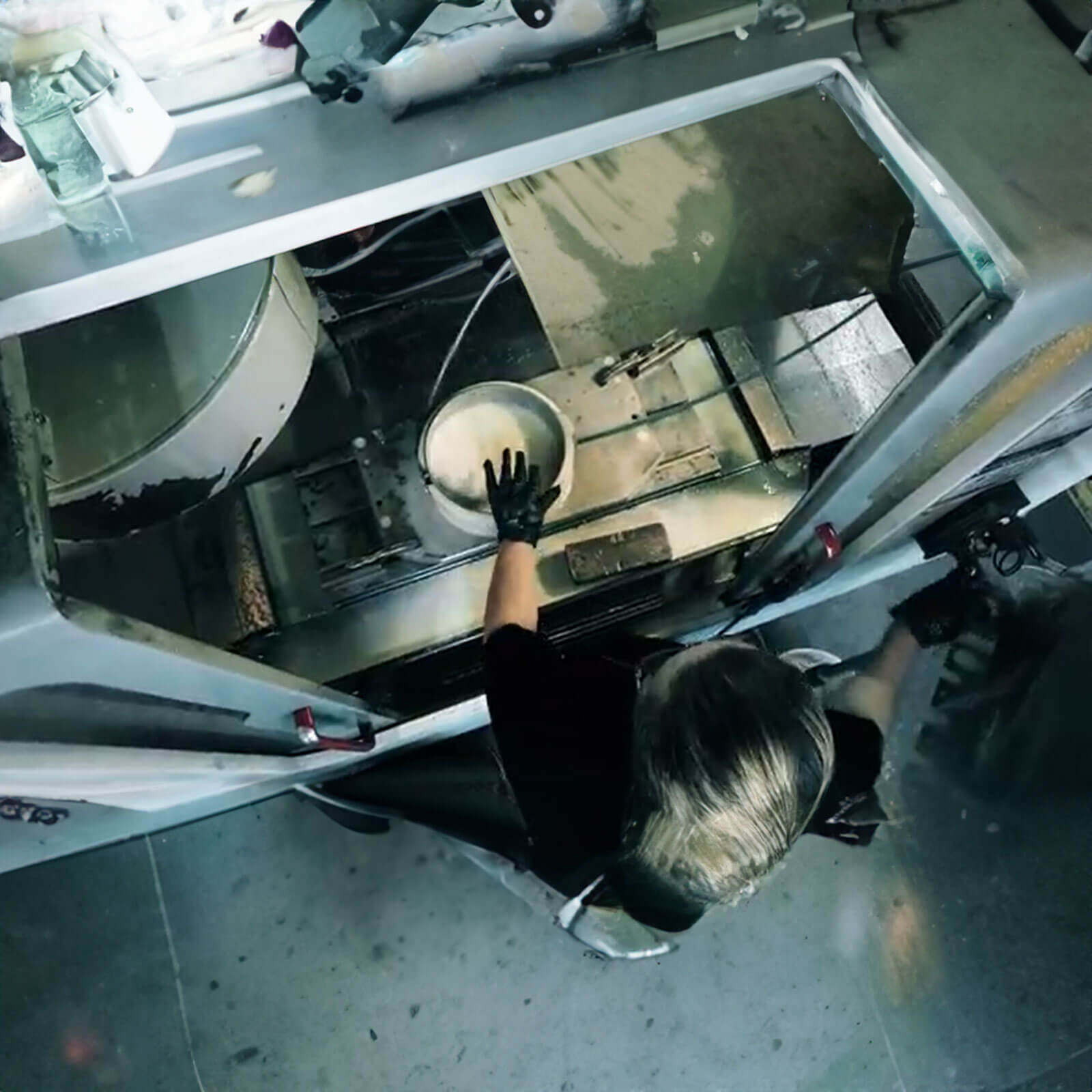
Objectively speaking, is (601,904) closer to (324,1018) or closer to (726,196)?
(324,1018)

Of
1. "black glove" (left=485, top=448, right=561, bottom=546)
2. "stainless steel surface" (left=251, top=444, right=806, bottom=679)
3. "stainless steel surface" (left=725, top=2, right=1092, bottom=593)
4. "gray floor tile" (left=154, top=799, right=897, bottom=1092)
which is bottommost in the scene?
"gray floor tile" (left=154, top=799, right=897, bottom=1092)

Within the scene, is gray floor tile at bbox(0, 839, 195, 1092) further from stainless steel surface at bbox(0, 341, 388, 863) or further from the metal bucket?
the metal bucket

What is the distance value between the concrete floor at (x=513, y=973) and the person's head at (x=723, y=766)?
2.66 feet

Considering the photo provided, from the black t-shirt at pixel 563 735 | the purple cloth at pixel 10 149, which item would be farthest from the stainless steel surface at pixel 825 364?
the purple cloth at pixel 10 149

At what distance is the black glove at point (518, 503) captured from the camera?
1.27m

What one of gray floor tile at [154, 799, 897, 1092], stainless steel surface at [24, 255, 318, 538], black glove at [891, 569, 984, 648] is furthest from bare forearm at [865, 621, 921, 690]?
stainless steel surface at [24, 255, 318, 538]

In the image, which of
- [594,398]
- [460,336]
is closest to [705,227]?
[594,398]

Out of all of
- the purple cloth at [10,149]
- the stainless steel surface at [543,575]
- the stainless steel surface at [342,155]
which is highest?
the purple cloth at [10,149]

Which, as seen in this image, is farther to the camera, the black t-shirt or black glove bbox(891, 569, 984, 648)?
black glove bbox(891, 569, 984, 648)

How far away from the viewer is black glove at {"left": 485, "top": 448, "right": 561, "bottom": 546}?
1271 millimetres

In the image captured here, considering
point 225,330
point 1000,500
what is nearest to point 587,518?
point 225,330

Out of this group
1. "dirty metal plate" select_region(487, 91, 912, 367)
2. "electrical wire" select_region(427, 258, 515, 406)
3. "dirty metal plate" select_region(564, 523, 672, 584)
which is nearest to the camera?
"dirty metal plate" select_region(487, 91, 912, 367)

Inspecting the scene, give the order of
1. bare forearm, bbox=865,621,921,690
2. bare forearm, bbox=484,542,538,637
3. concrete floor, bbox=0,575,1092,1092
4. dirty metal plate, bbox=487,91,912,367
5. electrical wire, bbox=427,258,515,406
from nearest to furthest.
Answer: dirty metal plate, bbox=487,91,912,367 → bare forearm, bbox=484,542,538,637 → electrical wire, bbox=427,258,515,406 → concrete floor, bbox=0,575,1092,1092 → bare forearm, bbox=865,621,921,690

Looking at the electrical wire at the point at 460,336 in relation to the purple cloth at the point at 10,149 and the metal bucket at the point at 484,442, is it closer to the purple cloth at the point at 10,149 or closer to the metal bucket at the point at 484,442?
the metal bucket at the point at 484,442
